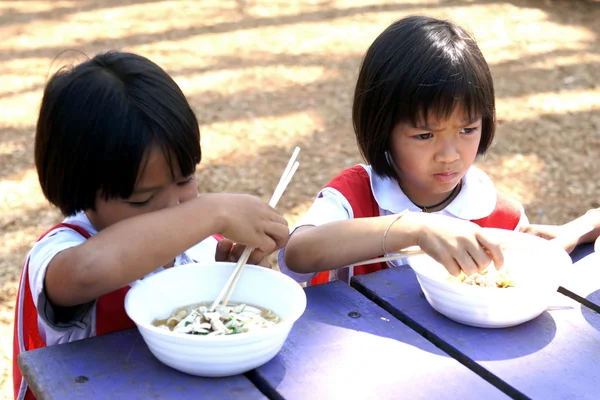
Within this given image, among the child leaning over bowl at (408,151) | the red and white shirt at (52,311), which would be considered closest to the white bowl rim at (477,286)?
the child leaning over bowl at (408,151)

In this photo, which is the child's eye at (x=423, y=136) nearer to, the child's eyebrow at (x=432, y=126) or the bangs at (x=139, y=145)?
the child's eyebrow at (x=432, y=126)

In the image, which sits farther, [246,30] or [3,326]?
[246,30]

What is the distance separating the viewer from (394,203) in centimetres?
219

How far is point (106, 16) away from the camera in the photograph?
6562 mm

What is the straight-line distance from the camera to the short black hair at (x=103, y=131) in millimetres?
1707

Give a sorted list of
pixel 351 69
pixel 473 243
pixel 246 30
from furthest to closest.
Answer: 1. pixel 246 30
2. pixel 351 69
3. pixel 473 243

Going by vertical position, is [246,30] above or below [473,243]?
below

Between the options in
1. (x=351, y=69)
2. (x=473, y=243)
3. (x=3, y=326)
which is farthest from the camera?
(x=351, y=69)

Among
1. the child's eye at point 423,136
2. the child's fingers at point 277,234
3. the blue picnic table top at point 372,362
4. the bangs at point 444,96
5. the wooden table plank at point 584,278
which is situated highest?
the bangs at point 444,96

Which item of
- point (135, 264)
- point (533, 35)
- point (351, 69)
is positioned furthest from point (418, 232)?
point (533, 35)

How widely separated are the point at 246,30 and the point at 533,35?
7.18 feet

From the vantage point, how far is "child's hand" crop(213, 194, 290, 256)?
65.2 inches

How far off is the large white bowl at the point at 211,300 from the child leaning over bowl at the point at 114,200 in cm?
5

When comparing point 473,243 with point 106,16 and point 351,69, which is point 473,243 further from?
point 106,16
